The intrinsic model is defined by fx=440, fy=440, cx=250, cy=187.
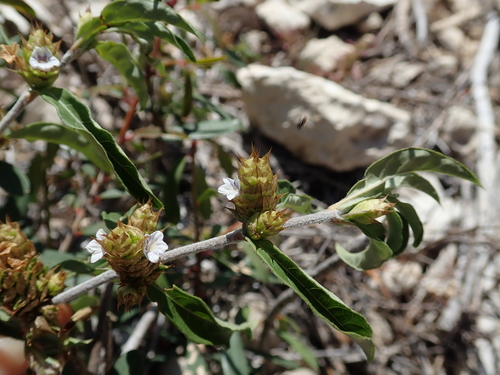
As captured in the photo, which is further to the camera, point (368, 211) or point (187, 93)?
point (187, 93)

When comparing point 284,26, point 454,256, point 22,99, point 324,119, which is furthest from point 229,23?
point 22,99

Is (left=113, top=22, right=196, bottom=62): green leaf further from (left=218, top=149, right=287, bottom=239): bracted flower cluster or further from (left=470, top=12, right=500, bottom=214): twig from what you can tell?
(left=470, top=12, right=500, bottom=214): twig

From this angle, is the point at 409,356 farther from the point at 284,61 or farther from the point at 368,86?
the point at 284,61

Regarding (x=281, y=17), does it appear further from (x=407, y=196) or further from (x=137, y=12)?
(x=137, y=12)

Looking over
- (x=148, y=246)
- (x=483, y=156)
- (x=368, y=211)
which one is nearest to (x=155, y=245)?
(x=148, y=246)

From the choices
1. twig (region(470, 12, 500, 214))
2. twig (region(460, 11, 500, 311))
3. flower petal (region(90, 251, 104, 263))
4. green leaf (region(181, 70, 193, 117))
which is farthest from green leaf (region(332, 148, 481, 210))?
twig (region(470, 12, 500, 214))

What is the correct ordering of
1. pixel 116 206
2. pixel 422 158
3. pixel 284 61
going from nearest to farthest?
1. pixel 422 158
2. pixel 116 206
3. pixel 284 61

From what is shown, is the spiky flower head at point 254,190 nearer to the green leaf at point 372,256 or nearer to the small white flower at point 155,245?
the small white flower at point 155,245
